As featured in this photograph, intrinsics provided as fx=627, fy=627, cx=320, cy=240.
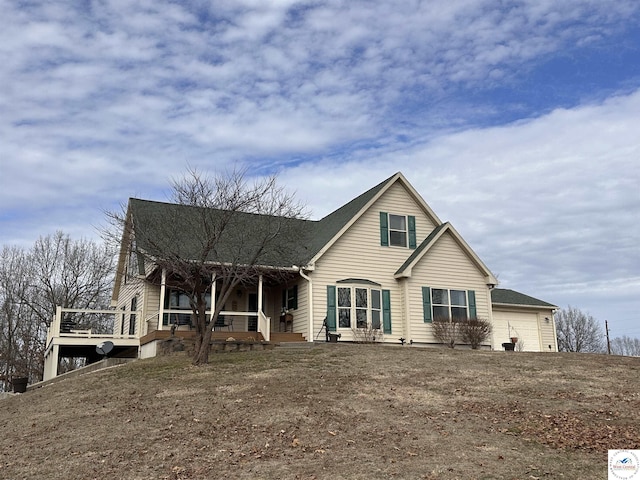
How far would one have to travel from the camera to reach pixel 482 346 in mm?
25609

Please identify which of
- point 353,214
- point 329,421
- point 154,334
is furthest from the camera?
point 353,214

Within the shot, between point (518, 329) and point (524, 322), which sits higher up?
point (524, 322)

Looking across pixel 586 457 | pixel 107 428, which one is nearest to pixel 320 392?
pixel 107 428

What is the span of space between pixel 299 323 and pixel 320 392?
34.4ft

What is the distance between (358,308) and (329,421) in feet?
41.9

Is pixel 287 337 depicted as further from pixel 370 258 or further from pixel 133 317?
pixel 133 317

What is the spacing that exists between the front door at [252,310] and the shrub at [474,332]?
8254mm

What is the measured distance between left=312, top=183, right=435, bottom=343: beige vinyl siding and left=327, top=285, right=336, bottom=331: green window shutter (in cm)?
15

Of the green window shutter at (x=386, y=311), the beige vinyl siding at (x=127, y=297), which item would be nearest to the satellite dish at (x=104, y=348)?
the beige vinyl siding at (x=127, y=297)

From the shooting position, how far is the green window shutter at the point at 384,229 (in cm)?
2569

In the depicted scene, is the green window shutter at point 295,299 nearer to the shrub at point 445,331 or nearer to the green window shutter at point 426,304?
the green window shutter at point 426,304

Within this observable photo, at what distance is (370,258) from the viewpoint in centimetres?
2519

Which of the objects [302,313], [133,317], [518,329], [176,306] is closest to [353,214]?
[302,313]
